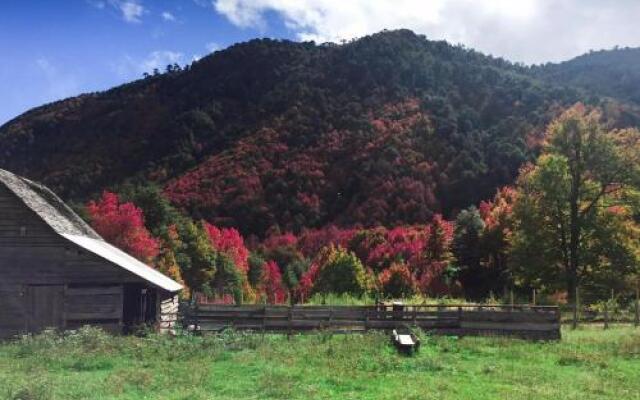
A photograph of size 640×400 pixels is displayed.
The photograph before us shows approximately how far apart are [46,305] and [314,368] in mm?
15732

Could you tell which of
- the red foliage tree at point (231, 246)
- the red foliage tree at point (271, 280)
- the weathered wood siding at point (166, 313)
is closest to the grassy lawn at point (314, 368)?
the weathered wood siding at point (166, 313)

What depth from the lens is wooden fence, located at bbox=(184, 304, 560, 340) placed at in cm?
2705

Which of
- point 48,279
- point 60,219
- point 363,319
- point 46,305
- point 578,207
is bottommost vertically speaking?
point 363,319

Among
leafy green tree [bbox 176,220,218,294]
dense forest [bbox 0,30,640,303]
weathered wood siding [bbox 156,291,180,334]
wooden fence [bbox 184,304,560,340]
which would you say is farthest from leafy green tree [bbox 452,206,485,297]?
wooden fence [bbox 184,304,560,340]

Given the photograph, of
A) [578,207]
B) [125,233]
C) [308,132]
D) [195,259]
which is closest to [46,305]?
[125,233]

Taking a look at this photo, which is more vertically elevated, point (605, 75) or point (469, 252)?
point (605, 75)

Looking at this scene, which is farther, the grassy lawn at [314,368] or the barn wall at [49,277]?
the barn wall at [49,277]

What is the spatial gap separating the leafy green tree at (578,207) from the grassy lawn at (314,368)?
14.0 meters

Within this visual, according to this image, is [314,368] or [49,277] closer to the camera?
[314,368]

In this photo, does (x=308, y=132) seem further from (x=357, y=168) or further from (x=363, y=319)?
(x=363, y=319)

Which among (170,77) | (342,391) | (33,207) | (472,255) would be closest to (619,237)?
(472,255)

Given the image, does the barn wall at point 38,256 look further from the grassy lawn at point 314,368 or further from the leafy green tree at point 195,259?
the leafy green tree at point 195,259

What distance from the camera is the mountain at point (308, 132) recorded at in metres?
106

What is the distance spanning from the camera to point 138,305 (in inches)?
1278
